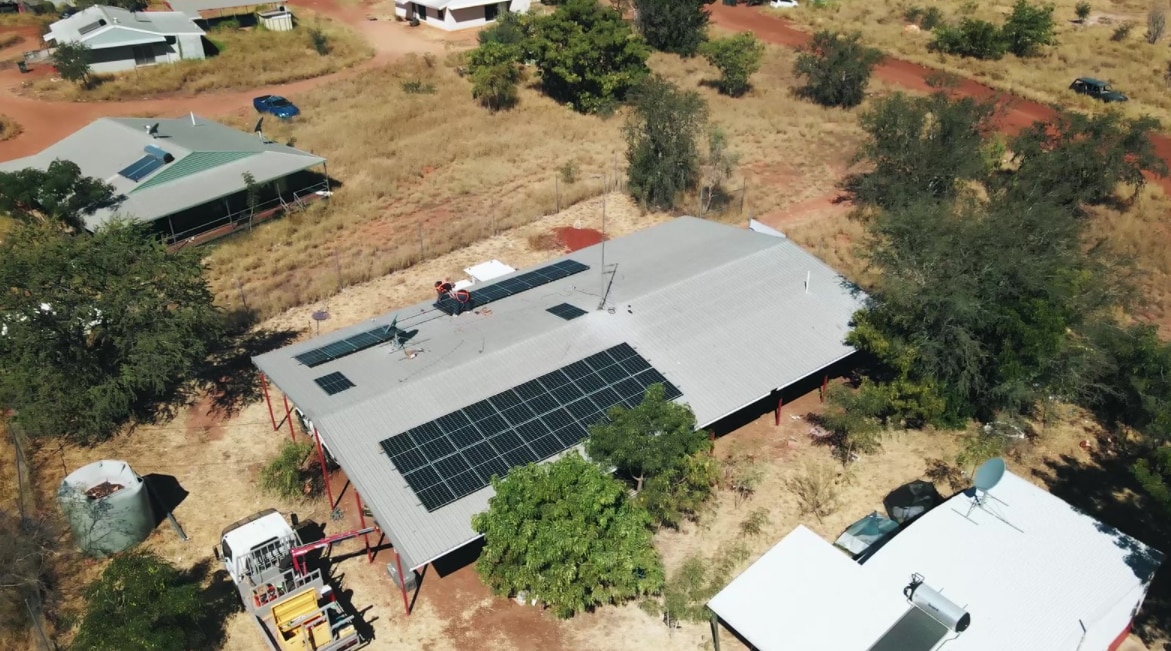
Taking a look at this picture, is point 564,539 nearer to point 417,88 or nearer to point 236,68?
point 417,88

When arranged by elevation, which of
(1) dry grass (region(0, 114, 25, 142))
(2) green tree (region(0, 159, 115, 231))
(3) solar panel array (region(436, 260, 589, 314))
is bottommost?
(1) dry grass (region(0, 114, 25, 142))

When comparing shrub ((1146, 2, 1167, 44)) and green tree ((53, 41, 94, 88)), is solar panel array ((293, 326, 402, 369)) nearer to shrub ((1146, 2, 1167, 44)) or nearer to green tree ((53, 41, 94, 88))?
green tree ((53, 41, 94, 88))

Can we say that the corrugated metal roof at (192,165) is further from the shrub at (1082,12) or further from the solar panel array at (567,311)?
the shrub at (1082,12)

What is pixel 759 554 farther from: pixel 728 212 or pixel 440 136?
pixel 440 136

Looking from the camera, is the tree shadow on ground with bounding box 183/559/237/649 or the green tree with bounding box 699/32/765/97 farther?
the green tree with bounding box 699/32/765/97

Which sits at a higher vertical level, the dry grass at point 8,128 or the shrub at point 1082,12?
the shrub at point 1082,12

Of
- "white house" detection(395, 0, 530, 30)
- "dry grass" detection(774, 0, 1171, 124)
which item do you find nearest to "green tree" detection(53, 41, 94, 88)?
"white house" detection(395, 0, 530, 30)

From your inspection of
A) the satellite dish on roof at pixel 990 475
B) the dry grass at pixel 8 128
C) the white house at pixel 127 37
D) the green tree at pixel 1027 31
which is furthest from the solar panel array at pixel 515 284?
the green tree at pixel 1027 31
